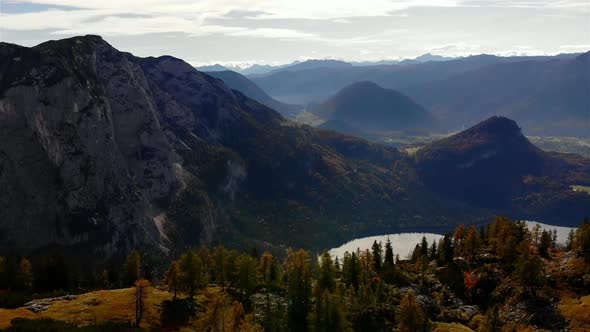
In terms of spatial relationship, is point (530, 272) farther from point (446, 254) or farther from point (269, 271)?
point (269, 271)

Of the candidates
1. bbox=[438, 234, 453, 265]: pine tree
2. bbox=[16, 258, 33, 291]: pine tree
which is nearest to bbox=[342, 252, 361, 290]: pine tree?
bbox=[438, 234, 453, 265]: pine tree

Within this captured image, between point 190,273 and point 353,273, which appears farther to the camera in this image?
point 353,273

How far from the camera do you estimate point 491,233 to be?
17075 cm

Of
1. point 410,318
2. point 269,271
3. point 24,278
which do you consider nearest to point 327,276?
point 269,271

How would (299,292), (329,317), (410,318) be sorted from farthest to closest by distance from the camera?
(299,292)
(410,318)
(329,317)

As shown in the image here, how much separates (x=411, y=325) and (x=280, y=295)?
1842 inches

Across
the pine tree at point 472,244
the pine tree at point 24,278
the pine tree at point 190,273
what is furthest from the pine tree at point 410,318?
the pine tree at point 24,278

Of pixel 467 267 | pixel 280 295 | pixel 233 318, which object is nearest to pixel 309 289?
pixel 280 295

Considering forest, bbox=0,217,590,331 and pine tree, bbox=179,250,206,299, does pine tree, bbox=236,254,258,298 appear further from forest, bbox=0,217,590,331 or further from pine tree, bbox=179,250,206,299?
pine tree, bbox=179,250,206,299

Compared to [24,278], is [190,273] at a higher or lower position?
higher

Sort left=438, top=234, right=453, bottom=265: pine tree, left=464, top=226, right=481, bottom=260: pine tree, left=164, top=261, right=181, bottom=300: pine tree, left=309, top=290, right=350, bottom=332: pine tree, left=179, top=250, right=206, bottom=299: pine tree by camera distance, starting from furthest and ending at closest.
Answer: left=464, top=226, right=481, bottom=260: pine tree
left=438, top=234, right=453, bottom=265: pine tree
left=179, top=250, right=206, bottom=299: pine tree
left=164, top=261, right=181, bottom=300: pine tree
left=309, top=290, right=350, bottom=332: pine tree

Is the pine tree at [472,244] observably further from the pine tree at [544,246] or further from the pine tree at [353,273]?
the pine tree at [353,273]

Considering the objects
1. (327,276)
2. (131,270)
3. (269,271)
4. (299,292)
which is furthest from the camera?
(131,270)

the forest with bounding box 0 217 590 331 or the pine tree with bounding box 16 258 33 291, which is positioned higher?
the forest with bounding box 0 217 590 331
